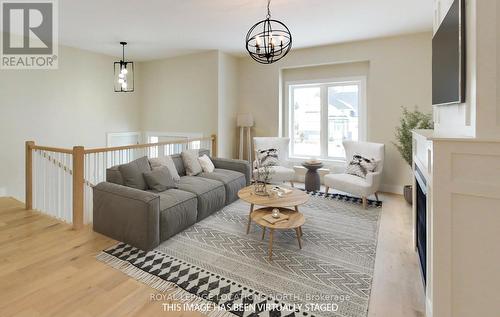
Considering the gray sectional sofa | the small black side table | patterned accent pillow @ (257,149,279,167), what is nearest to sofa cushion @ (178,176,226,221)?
the gray sectional sofa

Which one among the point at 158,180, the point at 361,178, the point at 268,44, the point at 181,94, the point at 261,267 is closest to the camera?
the point at 261,267

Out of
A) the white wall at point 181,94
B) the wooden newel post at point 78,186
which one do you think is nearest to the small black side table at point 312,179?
the white wall at point 181,94

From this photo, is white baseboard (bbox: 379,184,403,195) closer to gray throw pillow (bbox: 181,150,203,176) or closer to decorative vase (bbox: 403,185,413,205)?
decorative vase (bbox: 403,185,413,205)

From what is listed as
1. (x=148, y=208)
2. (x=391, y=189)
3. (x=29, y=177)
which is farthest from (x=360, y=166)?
(x=29, y=177)

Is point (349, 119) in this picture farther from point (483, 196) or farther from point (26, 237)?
point (26, 237)

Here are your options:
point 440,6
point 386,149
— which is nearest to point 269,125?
point 386,149

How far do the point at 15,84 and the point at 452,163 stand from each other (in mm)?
6032

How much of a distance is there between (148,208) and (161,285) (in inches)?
30.7

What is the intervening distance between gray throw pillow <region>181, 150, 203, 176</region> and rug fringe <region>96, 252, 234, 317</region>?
1.89 meters

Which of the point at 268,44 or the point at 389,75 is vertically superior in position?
the point at 389,75

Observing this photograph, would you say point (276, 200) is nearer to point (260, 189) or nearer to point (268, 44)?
point (260, 189)

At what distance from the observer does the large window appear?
17.0ft

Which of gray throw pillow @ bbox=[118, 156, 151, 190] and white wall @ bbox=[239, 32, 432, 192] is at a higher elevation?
white wall @ bbox=[239, 32, 432, 192]

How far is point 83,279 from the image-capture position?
7.16ft
